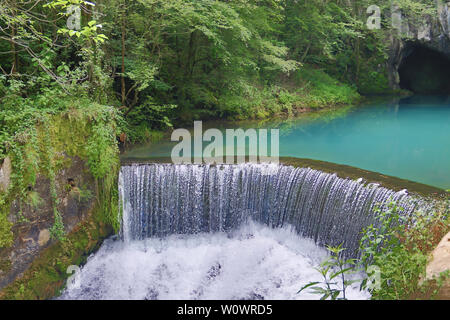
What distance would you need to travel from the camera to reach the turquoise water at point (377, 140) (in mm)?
8461

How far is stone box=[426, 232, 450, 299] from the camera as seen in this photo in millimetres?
3395

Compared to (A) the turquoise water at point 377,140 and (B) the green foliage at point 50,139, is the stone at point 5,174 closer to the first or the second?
(B) the green foliage at point 50,139

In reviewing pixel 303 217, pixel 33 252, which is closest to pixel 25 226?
pixel 33 252

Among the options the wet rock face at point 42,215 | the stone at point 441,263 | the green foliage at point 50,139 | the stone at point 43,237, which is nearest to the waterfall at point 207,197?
the green foliage at point 50,139

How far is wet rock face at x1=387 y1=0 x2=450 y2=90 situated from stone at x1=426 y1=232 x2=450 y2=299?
1630 centimetres

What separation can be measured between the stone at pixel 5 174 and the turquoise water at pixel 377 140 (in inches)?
128

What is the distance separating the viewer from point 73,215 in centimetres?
651

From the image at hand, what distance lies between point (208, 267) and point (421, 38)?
656 inches

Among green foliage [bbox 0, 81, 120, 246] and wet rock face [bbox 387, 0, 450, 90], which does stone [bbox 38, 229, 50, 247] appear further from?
wet rock face [bbox 387, 0, 450, 90]

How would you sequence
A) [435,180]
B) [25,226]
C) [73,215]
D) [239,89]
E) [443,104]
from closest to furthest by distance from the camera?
[25,226]
[73,215]
[435,180]
[239,89]
[443,104]

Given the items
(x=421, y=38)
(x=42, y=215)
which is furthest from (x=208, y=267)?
(x=421, y=38)

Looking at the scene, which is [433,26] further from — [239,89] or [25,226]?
[25,226]

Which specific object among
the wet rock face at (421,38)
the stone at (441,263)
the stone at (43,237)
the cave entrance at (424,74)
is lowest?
the stone at (43,237)

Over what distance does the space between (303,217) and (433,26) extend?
15298mm
